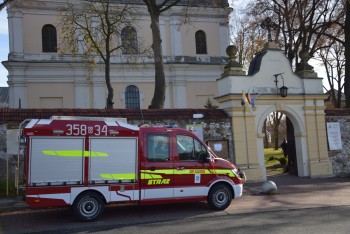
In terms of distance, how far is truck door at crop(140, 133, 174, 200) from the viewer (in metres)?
10.6

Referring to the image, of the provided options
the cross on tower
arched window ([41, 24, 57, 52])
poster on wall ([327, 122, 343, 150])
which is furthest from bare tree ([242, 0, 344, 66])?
arched window ([41, 24, 57, 52])

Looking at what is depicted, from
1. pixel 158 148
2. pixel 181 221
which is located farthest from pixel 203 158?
pixel 181 221

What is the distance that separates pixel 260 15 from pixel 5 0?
53.8ft

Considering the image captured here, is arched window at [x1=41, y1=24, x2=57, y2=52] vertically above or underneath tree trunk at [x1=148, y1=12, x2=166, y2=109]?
above

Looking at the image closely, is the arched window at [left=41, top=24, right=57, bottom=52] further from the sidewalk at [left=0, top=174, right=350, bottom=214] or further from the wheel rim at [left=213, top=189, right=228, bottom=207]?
the wheel rim at [left=213, top=189, right=228, bottom=207]

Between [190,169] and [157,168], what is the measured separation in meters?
0.90

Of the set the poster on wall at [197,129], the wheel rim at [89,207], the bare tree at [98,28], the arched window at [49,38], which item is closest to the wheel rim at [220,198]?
the wheel rim at [89,207]

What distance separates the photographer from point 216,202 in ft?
36.7

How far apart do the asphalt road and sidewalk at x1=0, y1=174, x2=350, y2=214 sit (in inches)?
18.9

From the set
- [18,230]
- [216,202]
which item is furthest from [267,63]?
[18,230]

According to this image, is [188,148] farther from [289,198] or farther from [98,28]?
[98,28]

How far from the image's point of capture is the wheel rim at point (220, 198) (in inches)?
441

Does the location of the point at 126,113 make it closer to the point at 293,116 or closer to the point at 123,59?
the point at 293,116

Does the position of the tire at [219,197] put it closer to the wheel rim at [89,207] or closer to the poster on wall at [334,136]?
the wheel rim at [89,207]
